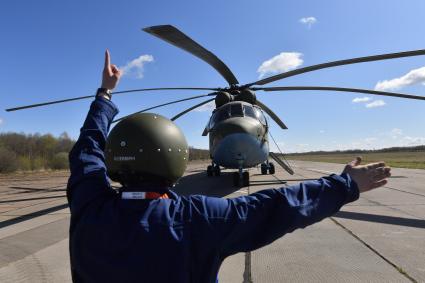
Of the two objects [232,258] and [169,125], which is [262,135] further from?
[169,125]

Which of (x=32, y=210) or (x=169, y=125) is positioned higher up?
(x=169, y=125)

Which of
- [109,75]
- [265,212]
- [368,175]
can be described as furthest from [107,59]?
[368,175]

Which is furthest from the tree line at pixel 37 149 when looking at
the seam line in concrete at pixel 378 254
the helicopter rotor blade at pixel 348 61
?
the seam line in concrete at pixel 378 254

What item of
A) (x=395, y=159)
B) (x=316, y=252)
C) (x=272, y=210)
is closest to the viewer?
(x=272, y=210)

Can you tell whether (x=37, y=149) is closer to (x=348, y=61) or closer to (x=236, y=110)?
(x=236, y=110)

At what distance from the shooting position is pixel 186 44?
1076 centimetres

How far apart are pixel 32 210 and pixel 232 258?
656 centimetres

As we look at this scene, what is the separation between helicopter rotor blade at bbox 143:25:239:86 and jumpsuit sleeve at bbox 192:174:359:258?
8.41 metres

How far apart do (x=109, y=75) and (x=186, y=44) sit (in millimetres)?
9130

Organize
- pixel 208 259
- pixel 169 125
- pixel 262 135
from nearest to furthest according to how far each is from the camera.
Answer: pixel 208 259
pixel 169 125
pixel 262 135

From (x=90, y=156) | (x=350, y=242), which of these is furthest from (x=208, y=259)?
(x=350, y=242)

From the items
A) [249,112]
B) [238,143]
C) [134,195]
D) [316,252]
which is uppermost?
[249,112]

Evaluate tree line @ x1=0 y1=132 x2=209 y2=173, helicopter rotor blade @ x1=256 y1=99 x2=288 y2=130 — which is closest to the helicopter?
helicopter rotor blade @ x1=256 y1=99 x2=288 y2=130

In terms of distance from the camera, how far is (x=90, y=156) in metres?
1.69
